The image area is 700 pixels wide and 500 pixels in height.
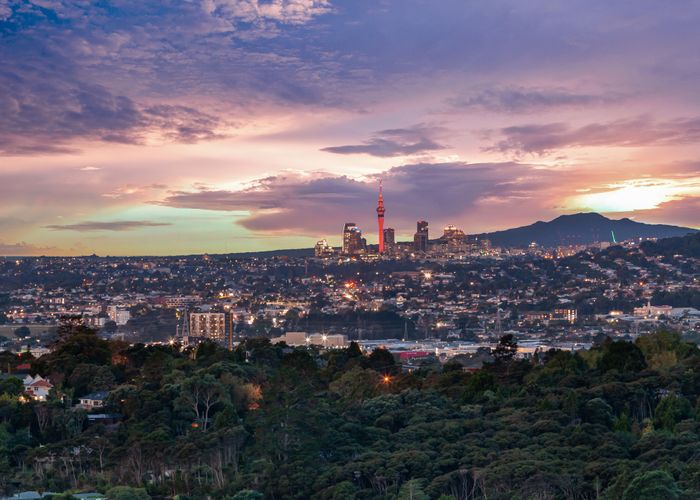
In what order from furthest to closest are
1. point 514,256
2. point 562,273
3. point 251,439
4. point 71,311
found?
point 514,256 < point 562,273 < point 71,311 < point 251,439

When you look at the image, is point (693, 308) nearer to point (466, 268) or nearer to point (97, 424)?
point (466, 268)

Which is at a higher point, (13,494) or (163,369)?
(163,369)

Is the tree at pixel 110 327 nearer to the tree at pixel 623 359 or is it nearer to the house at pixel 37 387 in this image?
the house at pixel 37 387

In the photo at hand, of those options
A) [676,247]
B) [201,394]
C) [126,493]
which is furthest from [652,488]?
[676,247]

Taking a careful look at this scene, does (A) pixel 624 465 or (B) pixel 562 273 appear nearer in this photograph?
(A) pixel 624 465

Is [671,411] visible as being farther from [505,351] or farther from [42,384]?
[42,384]

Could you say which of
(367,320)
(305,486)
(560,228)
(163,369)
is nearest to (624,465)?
(305,486)

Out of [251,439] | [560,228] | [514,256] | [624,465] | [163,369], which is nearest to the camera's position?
[624,465]

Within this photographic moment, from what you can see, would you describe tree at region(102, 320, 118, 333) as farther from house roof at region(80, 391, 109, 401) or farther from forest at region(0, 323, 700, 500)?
house roof at region(80, 391, 109, 401)
